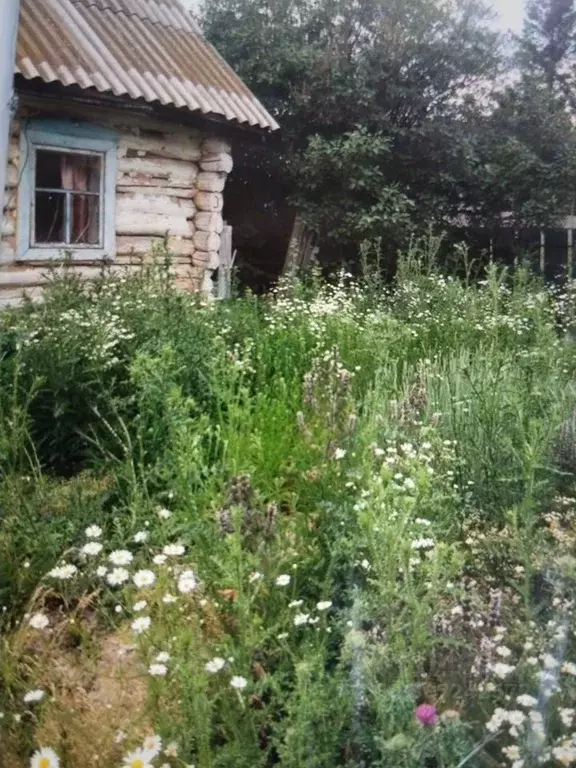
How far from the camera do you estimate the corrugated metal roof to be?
604 cm

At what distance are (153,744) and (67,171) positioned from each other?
18.0 ft

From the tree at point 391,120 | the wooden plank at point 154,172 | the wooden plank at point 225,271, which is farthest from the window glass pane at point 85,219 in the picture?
the tree at point 391,120

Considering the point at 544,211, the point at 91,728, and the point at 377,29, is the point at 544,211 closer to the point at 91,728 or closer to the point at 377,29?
the point at 377,29

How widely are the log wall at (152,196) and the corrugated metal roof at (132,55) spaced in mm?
372

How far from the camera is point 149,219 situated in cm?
715

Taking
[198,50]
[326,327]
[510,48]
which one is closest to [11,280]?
[326,327]

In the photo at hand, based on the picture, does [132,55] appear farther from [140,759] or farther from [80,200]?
[140,759]

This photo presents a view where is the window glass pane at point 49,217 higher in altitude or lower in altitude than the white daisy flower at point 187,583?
higher

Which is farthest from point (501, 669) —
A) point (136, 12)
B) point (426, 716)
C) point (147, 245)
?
point (136, 12)

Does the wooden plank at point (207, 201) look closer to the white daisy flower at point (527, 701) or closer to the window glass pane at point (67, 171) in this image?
the window glass pane at point (67, 171)

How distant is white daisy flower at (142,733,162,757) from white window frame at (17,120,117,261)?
14.2ft

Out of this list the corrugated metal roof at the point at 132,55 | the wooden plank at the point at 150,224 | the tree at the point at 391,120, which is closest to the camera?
the corrugated metal roof at the point at 132,55

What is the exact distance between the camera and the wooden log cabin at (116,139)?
615 cm

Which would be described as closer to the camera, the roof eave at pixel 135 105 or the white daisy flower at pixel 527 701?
the white daisy flower at pixel 527 701
